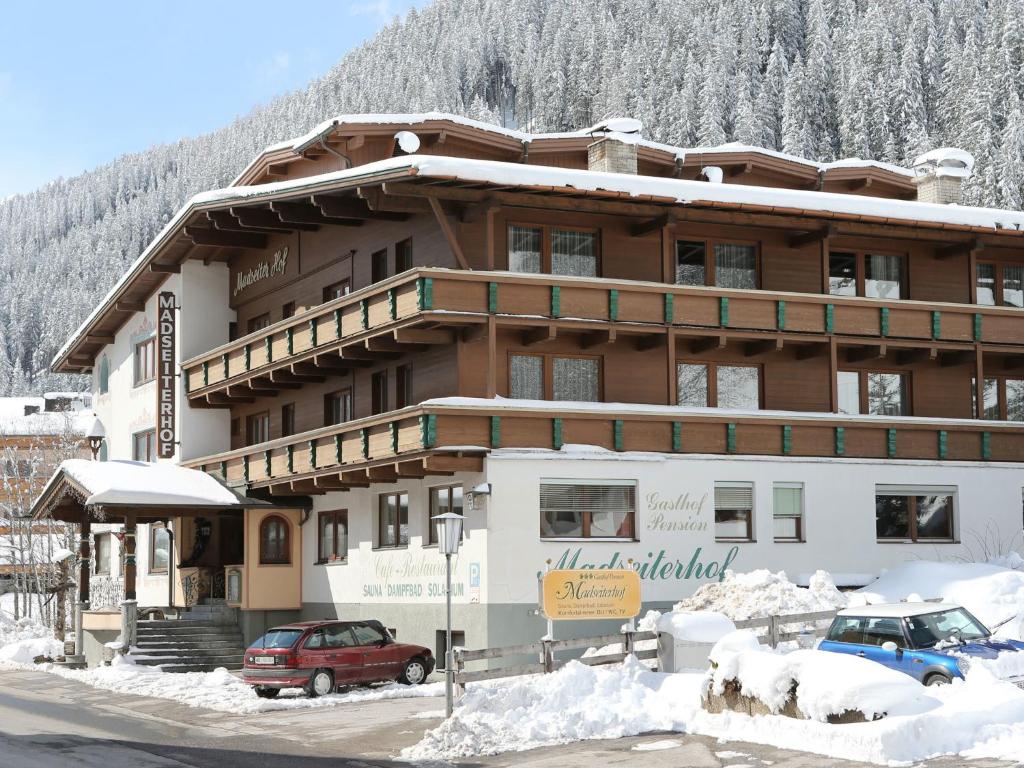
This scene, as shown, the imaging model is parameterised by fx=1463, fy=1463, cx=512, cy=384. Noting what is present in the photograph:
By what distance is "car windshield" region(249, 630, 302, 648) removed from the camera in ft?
90.5

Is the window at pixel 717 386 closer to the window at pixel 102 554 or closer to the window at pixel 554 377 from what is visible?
the window at pixel 554 377

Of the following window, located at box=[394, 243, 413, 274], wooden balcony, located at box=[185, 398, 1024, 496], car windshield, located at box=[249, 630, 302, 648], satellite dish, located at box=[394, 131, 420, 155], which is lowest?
car windshield, located at box=[249, 630, 302, 648]

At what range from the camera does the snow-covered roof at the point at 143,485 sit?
36.4 m

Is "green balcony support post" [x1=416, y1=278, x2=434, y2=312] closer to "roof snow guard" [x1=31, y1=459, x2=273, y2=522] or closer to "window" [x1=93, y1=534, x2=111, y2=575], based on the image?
"roof snow guard" [x1=31, y1=459, x2=273, y2=522]

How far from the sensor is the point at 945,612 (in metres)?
21.2

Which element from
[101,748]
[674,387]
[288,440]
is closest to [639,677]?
[101,748]

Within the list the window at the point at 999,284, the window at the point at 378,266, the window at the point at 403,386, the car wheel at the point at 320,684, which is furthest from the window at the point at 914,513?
the car wheel at the point at 320,684

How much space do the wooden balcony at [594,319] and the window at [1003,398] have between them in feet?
6.56

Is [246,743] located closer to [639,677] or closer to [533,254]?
[639,677]

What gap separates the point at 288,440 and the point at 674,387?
9813 mm

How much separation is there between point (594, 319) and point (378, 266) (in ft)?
21.4

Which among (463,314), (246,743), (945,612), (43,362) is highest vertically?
(43,362)

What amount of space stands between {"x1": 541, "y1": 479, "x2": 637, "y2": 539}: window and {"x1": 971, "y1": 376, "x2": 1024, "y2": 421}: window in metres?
10.9

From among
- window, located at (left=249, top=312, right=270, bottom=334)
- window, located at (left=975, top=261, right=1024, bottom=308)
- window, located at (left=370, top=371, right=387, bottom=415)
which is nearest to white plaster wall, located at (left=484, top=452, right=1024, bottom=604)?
window, located at (left=975, top=261, right=1024, bottom=308)
